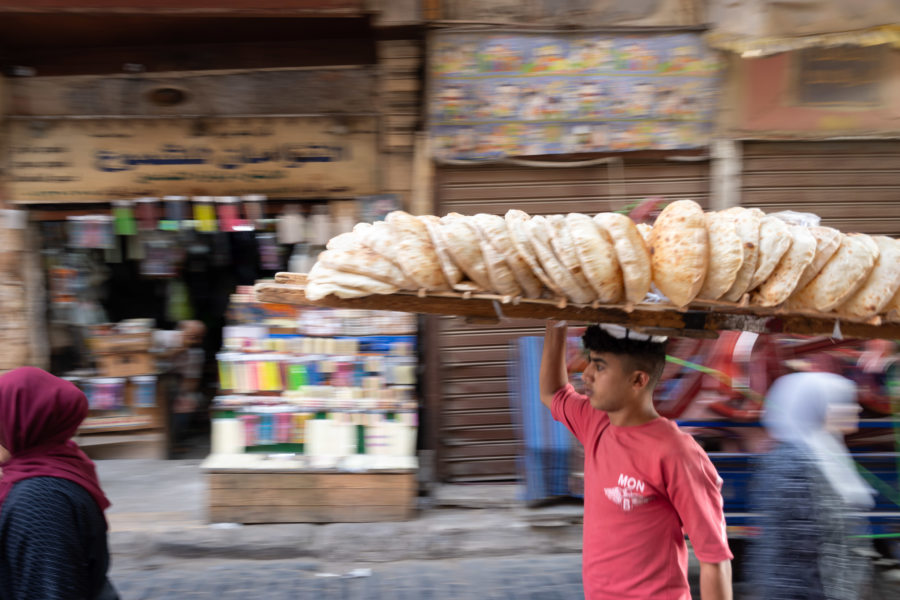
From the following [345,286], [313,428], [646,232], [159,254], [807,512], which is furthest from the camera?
[159,254]

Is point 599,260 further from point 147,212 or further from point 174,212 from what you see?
point 147,212

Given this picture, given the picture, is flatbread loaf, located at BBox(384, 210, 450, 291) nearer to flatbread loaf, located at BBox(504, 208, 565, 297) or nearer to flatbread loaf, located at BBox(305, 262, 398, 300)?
flatbread loaf, located at BBox(305, 262, 398, 300)

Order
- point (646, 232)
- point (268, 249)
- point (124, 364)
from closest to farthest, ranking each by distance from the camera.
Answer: point (646, 232), point (268, 249), point (124, 364)

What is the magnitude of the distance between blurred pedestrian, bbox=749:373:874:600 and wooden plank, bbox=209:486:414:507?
2.74m

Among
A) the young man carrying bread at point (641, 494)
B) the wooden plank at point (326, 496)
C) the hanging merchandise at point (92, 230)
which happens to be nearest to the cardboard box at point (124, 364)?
the hanging merchandise at point (92, 230)

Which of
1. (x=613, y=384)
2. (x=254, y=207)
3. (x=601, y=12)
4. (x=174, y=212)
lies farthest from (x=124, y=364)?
(x=613, y=384)

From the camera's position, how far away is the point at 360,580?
15.2 feet

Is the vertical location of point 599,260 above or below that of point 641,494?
above

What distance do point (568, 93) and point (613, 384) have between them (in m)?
4.06

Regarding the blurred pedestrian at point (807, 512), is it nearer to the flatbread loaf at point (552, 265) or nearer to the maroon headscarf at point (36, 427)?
the flatbread loaf at point (552, 265)

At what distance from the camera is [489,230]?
69.5 inches

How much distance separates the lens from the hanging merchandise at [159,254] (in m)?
6.31

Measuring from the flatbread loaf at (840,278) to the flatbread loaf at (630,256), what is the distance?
0.41m

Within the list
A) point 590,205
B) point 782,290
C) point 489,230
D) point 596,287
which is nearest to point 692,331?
point 782,290
